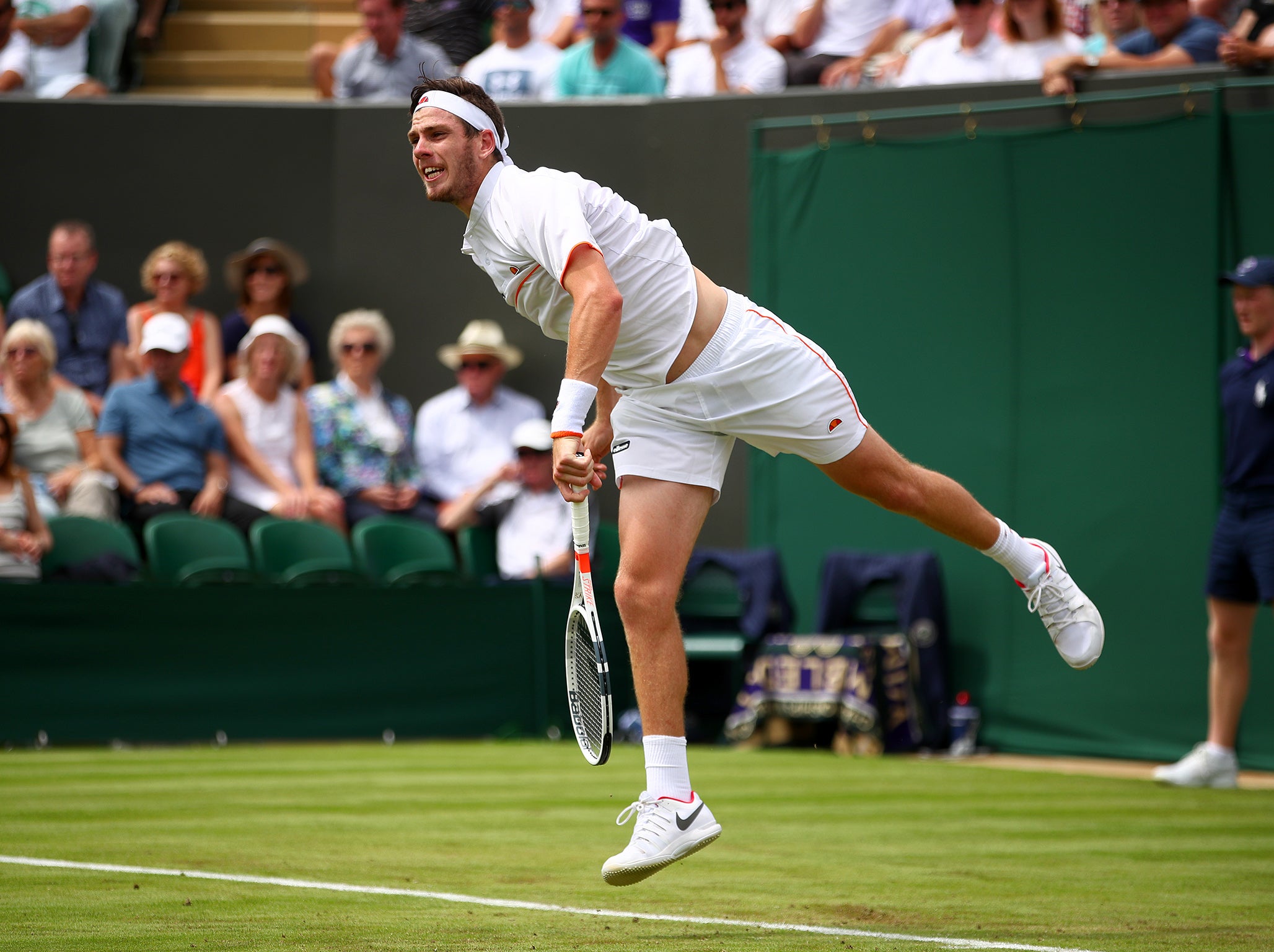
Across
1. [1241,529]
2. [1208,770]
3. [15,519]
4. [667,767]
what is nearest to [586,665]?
[667,767]

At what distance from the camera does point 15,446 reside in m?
10.7

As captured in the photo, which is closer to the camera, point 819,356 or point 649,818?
point 649,818

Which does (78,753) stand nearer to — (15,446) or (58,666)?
(58,666)

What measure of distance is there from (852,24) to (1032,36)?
189 centimetres

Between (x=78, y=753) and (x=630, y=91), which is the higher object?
(x=630, y=91)

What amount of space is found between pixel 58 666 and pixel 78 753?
0.52 m

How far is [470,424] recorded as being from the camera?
481 inches

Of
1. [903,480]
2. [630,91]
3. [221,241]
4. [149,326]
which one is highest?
[630,91]

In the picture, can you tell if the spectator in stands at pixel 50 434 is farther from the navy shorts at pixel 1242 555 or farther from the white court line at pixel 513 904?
the navy shorts at pixel 1242 555

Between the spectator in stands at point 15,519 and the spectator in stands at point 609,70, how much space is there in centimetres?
522

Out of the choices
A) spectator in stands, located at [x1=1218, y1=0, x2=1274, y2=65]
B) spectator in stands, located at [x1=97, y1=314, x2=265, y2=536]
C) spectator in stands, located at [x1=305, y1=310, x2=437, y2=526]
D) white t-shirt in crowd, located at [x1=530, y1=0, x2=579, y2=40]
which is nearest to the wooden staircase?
white t-shirt in crowd, located at [x1=530, y1=0, x2=579, y2=40]

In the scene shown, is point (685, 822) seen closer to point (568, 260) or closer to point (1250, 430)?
point (568, 260)

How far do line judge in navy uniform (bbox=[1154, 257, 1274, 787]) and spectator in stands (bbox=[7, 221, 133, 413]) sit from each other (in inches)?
277

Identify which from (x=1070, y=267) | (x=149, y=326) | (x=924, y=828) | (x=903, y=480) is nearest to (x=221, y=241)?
(x=149, y=326)
